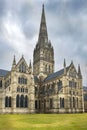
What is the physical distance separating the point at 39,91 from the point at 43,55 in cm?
2089

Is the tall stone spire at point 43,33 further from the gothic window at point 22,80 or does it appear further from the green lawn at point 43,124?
the green lawn at point 43,124

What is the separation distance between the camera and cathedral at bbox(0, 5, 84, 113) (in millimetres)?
64562

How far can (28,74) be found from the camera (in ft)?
235

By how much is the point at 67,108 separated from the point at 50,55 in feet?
121

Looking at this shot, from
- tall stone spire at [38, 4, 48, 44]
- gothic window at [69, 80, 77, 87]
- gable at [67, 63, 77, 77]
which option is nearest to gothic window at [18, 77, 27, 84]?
gable at [67, 63, 77, 77]

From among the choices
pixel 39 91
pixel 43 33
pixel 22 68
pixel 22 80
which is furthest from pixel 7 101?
pixel 43 33

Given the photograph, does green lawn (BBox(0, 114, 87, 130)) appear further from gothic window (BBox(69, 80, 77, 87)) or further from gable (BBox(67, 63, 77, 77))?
gable (BBox(67, 63, 77, 77))

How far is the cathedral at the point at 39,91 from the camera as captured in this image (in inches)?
2542

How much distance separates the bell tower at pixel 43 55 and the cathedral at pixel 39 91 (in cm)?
765

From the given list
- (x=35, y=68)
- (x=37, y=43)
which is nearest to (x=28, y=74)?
(x=35, y=68)

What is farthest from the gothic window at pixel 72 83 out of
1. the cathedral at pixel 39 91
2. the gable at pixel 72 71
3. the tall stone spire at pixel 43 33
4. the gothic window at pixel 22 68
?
the tall stone spire at pixel 43 33

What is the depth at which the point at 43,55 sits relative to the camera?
95375 mm

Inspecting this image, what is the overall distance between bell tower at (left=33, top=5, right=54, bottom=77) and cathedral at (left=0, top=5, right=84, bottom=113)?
765 centimetres

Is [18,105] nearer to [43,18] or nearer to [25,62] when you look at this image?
[25,62]
